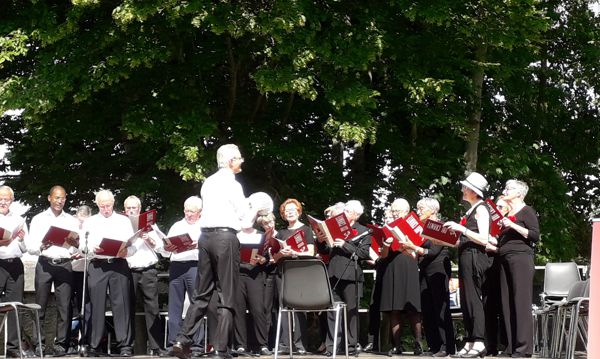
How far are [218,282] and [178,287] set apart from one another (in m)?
2.63

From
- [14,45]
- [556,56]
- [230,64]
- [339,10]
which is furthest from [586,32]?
[14,45]

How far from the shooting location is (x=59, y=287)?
13.1 m

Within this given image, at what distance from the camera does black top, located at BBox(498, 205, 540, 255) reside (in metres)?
11.8

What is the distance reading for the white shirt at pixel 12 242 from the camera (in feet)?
41.1

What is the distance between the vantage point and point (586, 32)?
22484 millimetres

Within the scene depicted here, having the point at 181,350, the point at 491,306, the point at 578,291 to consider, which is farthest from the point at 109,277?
the point at 578,291

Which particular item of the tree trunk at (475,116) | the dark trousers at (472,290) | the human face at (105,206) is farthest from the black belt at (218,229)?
the tree trunk at (475,116)

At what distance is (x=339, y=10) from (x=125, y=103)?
3.76 metres

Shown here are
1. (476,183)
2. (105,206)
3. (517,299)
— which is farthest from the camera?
(105,206)

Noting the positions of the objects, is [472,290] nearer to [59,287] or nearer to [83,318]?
[83,318]

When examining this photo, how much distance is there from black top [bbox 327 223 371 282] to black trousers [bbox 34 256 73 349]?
3.11 m

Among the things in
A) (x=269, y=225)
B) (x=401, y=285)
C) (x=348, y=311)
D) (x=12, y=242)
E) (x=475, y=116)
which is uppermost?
(x=475, y=116)

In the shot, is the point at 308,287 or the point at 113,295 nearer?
the point at 308,287

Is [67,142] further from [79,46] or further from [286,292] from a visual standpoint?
[286,292]
